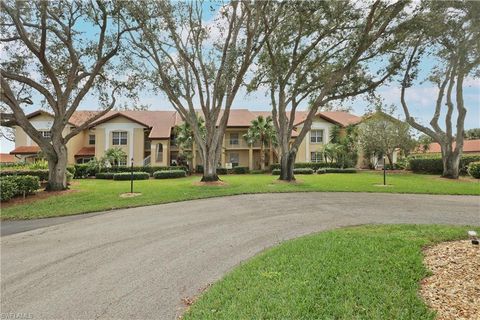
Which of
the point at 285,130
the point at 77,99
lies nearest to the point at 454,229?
the point at 285,130

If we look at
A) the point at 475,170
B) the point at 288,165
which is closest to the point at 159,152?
the point at 288,165

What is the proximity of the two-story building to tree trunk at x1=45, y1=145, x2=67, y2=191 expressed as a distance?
15888 millimetres

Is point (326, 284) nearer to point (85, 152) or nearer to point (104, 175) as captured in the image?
point (104, 175)

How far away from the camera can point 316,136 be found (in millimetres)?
36906

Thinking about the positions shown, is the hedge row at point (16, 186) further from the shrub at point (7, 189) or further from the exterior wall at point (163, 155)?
the exterior wall at point (163, 155)

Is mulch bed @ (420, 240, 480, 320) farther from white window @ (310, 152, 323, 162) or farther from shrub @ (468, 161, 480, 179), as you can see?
white window @ (310, 152, 323, 162)

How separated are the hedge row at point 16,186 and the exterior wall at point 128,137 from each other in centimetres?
1924

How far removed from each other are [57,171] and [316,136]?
2905 cm

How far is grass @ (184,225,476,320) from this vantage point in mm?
3270

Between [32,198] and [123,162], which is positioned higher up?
[123,162]

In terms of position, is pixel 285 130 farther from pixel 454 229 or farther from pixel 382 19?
pixel 454 229

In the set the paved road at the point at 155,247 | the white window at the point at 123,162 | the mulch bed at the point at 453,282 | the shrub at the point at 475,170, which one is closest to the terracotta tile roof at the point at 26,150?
the white window at the point at 123,162

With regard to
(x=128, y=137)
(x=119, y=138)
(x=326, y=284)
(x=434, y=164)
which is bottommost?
(x=326, y=284)

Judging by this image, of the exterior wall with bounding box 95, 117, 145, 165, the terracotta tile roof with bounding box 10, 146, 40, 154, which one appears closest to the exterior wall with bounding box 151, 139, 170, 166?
the exterior wall with bounding box 95, 117, 145, 165
